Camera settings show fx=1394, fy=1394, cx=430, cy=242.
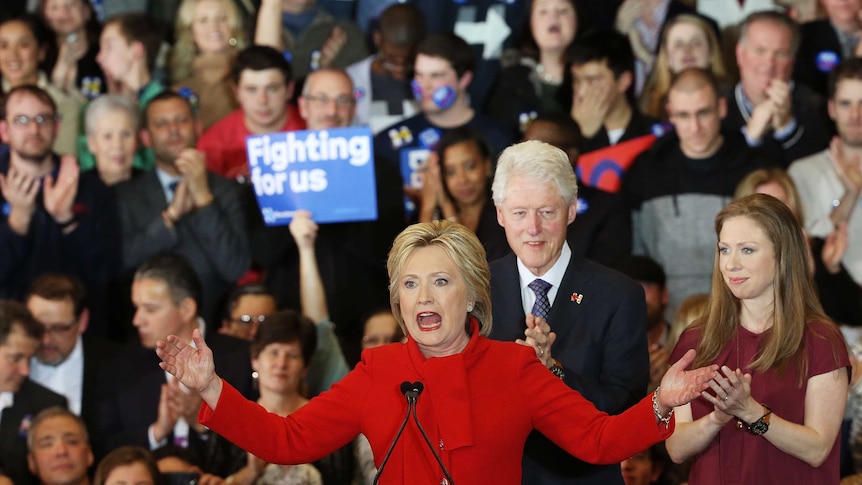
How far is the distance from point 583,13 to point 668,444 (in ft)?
13.5

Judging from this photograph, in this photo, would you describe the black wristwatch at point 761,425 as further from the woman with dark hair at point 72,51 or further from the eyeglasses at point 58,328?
the woman with dark hair at point 72,51

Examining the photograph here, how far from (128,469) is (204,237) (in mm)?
1545

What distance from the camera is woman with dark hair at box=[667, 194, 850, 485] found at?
3656 millimetres

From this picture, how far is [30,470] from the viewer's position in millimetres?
5840

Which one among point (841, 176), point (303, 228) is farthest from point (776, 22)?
point (303, 228)

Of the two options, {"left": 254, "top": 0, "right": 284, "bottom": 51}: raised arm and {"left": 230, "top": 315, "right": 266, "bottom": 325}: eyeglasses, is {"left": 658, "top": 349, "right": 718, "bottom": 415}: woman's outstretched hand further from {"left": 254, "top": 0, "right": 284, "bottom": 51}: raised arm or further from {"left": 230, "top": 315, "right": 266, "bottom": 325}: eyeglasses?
{"left": 254, "top": 0, "right": 284, "bottom": 51}: raised arm

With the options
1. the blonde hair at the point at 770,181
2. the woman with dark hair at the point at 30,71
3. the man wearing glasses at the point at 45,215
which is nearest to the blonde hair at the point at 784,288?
the blonde hair at the point at 770,181

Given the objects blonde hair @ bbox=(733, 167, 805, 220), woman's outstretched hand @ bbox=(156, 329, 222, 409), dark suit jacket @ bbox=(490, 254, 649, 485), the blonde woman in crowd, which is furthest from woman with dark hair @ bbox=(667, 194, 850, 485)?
the blonde woman in crowd

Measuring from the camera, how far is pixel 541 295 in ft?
13.1

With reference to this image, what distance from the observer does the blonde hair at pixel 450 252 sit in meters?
3.42

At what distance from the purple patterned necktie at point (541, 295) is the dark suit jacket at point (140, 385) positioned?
2.21 meters

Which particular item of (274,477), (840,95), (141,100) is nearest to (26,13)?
(141,100)

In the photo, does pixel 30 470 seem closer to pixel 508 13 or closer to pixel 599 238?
pixel 599 238

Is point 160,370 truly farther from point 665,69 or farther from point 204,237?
point 665,69
